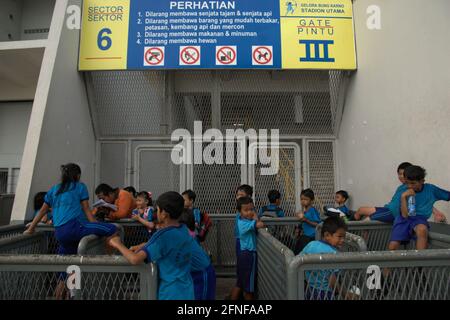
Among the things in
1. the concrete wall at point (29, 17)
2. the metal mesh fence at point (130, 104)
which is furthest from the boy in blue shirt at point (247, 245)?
the concrete wall at point (29, 17)

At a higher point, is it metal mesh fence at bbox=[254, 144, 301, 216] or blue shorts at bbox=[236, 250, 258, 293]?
metal mesh fence at bbox=[254, 144, 301, 216]

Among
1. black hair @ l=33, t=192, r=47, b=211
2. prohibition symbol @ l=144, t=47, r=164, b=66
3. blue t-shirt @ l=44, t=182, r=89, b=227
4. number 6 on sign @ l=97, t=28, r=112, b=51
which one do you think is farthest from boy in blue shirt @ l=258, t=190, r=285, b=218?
number 6 on sign @ l=97, t=28, r=112, b=51

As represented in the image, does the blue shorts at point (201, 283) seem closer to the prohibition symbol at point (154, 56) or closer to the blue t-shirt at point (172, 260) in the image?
the blue t-shirt at point (172, 260)

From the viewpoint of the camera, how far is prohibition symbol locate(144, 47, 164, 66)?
18.4 feet

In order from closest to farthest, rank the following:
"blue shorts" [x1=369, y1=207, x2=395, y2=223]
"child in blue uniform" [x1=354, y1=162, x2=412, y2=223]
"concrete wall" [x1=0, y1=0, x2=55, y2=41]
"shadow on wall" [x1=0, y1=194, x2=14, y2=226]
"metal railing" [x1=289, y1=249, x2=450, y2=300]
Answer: "metal railing" [x1=289, y1=249, x2=450, y2=300] < "child in blue uniform" [x1=354, y1=162, x2=412, y2=223] < "blue shorts" [x1=369, y1=207, x2=395, y2=223] < "shadow on wall" [x1=0, y1=194, x2=14, y2=226] < "concrete wall" [x1=0, y1=0, x2=55, y2=41]

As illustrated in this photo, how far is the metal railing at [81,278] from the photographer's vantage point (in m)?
1.90

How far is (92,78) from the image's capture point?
602 cm

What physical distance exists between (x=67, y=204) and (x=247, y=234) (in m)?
1.72

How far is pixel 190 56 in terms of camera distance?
562 cm

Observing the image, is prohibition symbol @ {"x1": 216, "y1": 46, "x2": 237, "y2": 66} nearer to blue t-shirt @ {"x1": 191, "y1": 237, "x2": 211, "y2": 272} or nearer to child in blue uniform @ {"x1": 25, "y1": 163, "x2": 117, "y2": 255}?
child in blue uniform @ {"x1": 25, "y1": 163, "x2": 117, "y2": 255}

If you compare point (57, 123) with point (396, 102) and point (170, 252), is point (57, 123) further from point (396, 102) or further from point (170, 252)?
point (396, 102)

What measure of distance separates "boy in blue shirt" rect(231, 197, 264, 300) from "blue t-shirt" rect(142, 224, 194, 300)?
1294 mm
